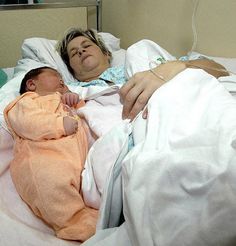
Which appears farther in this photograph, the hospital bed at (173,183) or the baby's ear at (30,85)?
the baby's ear at (30,85)

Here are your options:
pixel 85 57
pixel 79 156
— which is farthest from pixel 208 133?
pixel 85 57

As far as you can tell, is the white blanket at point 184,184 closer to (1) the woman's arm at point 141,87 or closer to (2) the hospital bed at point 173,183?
(2) the hospital bed at point 173,183

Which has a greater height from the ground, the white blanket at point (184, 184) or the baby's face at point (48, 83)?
the white blanket at point (184, 184)

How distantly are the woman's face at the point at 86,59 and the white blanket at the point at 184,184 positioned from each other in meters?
1.05

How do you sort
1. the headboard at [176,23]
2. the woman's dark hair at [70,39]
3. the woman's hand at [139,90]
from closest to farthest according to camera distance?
the woman's hand at [139,90] < the headboard at [176,23] < the woman's dark hair at [70,39]

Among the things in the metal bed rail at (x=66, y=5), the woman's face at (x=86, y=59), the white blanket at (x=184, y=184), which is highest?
the white blanket at (x=184, y=184)

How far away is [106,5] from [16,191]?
192cm

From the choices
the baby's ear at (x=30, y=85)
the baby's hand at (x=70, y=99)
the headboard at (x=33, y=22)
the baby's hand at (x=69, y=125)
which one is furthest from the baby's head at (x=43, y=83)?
the headboard at (x=33, y=22)

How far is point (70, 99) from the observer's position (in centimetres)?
122

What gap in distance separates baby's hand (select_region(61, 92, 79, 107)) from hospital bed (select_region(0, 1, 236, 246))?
0.39 meters

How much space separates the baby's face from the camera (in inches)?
50.6

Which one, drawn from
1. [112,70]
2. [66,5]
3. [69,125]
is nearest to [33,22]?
[66,5]

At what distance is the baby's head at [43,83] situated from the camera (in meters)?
1.29

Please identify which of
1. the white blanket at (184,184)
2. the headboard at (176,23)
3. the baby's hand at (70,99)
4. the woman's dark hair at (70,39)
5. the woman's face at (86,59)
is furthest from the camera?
the woman's dark hair at (70,39)
